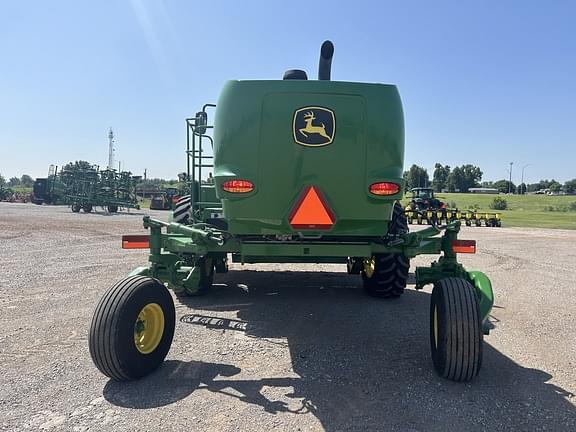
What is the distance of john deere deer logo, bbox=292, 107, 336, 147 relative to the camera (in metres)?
3.95

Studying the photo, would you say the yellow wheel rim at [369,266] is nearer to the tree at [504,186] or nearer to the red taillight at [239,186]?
the red taillight at [239,186]

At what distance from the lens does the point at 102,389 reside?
3520 mm

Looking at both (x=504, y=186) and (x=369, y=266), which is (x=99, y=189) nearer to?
(x=369, y=266)

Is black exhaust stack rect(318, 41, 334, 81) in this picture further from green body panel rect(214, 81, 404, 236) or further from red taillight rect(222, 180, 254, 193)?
red taillight rect(222, 180, 254, 193)

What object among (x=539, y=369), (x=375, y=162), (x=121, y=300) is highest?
(x=375, y=162)

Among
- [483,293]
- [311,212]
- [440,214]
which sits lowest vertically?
[483,293]

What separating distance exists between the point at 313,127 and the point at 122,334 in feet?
7.73

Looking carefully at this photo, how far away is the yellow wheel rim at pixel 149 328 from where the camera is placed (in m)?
3.89

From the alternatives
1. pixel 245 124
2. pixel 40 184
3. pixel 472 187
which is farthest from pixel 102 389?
pixel 472 187

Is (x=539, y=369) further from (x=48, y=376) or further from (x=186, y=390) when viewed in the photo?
(x=48, y=376)

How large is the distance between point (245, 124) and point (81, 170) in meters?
27.6

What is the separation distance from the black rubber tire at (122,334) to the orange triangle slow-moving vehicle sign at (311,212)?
4.78ft

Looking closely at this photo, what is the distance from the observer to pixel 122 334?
11.7ft

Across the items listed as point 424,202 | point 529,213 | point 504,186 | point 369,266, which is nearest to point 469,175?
point 504,186
